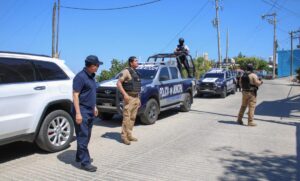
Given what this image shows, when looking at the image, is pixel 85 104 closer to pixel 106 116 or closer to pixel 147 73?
pixel 106 116

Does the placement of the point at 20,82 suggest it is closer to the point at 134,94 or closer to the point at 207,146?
the point at 134,94

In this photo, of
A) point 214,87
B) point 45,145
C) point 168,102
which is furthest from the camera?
point 214,87

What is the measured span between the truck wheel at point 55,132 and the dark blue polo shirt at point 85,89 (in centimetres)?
123

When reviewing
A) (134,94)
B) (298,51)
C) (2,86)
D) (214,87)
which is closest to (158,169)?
(134,94)

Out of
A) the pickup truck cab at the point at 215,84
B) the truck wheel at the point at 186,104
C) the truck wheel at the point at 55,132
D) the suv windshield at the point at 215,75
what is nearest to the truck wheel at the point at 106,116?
the truck wheel at the point at 186,104

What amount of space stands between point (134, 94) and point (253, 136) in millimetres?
3293

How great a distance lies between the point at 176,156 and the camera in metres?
6.70

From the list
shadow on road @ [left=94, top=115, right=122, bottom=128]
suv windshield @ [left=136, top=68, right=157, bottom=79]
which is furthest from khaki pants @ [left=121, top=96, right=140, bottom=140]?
suv windshield @ [left=136, top=68, right=157, bottom=79]

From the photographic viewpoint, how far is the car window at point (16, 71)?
19.0 ft

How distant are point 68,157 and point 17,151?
46.3 inches

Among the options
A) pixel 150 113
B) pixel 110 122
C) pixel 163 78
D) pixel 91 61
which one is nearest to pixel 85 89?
pixel 91 61

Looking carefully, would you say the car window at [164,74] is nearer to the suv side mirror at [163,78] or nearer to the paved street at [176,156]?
the suv side mirror at [163,78]

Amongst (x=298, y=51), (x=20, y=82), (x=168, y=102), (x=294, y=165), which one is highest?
(x=298, y=51)

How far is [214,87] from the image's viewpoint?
2023cm
